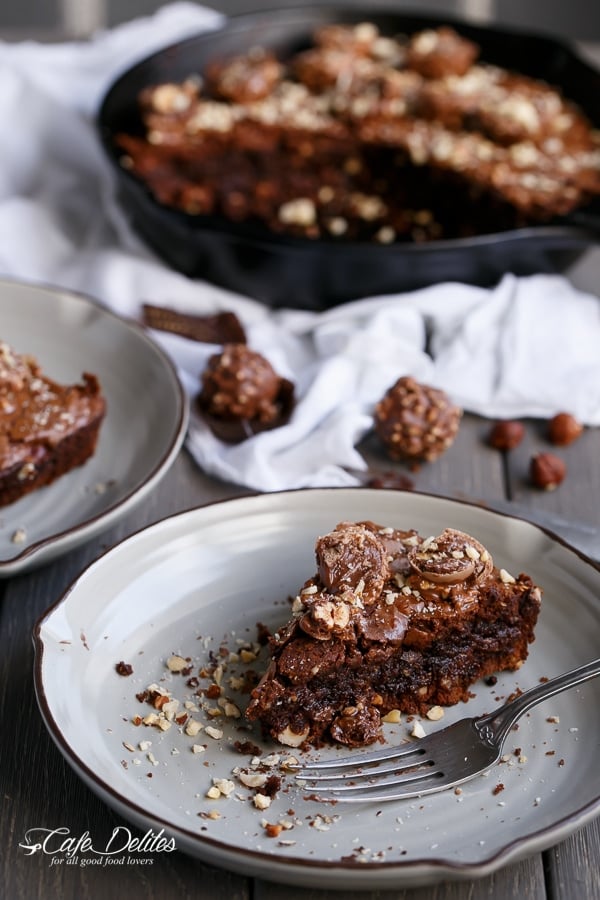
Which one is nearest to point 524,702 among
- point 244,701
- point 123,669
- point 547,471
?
point 244,701

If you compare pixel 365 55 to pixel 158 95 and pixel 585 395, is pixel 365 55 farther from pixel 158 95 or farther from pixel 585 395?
pixel 585 395

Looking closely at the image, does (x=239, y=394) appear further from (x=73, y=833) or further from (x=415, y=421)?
(x=73, y=833)

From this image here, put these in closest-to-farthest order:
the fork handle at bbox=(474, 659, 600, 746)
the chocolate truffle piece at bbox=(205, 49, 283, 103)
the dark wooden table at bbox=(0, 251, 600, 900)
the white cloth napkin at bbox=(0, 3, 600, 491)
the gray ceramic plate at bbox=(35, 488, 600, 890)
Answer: the gray ceramic plate at bbox=(35, 488, 600, 890) → the dark wooden table at bbox=(0, 251, 600, 900) → the fork handle at bbox=(474, 659, 600, 746) → the white cloth napkin at bbox=(0, 3, 600, 491) → the chocolate truffle piece at bbox=(205, 49, 283, 103)

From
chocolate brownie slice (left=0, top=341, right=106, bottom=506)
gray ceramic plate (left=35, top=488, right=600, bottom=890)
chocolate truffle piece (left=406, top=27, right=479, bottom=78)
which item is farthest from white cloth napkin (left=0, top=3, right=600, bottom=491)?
chocolate truffle piece (left=406, top=27, right=479, bottom=78)

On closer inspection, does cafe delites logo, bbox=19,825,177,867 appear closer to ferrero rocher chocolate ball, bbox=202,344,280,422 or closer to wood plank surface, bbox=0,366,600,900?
wood plank surface, bbox=0,366,600,900

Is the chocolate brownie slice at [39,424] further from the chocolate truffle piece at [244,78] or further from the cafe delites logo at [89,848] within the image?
the chocolate truffle piece at [244,78]

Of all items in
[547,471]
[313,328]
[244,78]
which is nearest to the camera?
[547,471]

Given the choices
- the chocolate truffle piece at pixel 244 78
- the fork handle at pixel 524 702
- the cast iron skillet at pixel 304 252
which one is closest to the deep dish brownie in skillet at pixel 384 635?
the fork handle at pixel 524 702
